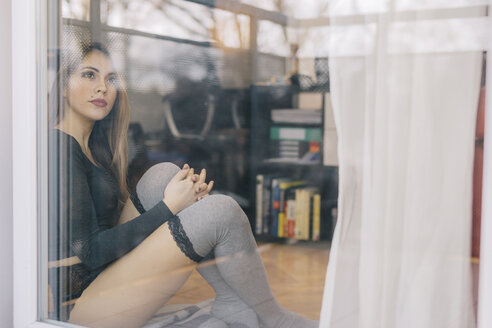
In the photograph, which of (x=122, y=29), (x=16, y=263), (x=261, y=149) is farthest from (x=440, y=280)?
(x=16, y=263)

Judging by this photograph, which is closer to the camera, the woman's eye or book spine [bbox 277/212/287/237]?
→ book spine [bbox 277/212/287/237]

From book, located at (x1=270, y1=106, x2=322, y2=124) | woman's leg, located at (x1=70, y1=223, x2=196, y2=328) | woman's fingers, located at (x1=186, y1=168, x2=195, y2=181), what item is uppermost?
book, located at (x1=270, y1=106, x2=322, y2=124)

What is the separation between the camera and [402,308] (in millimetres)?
1138

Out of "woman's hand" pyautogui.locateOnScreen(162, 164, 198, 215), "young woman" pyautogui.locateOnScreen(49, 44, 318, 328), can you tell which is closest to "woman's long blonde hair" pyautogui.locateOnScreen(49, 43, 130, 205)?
"young woman" pyautogui.locateOnScreen(49, 44, 318, 328)

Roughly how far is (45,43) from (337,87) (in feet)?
2.91

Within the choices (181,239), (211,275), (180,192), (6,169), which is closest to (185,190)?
(180,192)

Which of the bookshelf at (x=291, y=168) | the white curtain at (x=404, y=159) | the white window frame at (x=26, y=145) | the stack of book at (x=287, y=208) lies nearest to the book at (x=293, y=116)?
the bookshelf at (x=291, y=168)

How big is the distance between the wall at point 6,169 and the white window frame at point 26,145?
0.15ft

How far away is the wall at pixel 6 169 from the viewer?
1.68 metres

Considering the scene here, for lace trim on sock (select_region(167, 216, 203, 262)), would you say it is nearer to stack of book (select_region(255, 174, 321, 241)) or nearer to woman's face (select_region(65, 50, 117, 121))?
stack of book (select_region(255, 174, 321, 241))

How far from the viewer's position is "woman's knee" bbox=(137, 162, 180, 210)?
5.14 ft

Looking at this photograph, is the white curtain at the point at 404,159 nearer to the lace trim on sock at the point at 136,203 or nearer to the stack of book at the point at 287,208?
the stack of book at the point at 287,208

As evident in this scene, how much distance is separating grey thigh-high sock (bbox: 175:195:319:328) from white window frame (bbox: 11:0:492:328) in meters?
0.51

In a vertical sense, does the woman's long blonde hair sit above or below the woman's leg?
above
